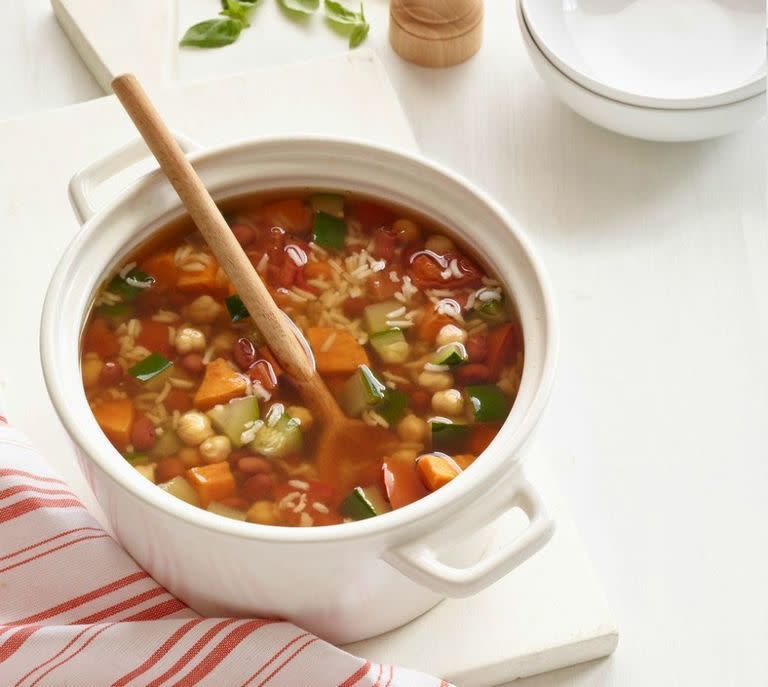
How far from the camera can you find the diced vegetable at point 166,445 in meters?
1.79

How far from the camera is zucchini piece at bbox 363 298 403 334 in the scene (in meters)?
1.93

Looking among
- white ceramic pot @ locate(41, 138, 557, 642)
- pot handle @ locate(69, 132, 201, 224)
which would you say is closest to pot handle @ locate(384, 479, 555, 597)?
white ceramic pot @ locate(41, 138, 557, 642)

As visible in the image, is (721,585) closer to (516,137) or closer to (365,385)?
(365,385)

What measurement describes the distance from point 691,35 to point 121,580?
1733 millimetres

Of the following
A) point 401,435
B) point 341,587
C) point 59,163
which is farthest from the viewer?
point 59,163

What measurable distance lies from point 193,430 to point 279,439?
13cm

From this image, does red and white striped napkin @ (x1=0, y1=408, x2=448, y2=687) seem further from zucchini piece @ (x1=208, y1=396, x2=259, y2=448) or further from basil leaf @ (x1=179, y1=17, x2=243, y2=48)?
basil leaf @ (x1=179, y1=17, x2=243, y2=48)

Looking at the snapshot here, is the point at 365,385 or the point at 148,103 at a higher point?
the point at 148,103

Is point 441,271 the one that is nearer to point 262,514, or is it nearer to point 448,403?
point 448,403

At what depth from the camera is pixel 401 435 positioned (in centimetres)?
181

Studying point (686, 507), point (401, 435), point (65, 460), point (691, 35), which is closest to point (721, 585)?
point (686, 507)

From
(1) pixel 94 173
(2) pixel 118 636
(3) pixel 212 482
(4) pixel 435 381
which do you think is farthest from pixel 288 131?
(2) pixel 118 636

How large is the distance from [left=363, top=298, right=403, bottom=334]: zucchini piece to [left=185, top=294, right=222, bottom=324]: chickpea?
24 cm

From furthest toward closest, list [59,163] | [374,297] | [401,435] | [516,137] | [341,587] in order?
[516,137], [59,163], [374,297], [401,435], [341,587]
